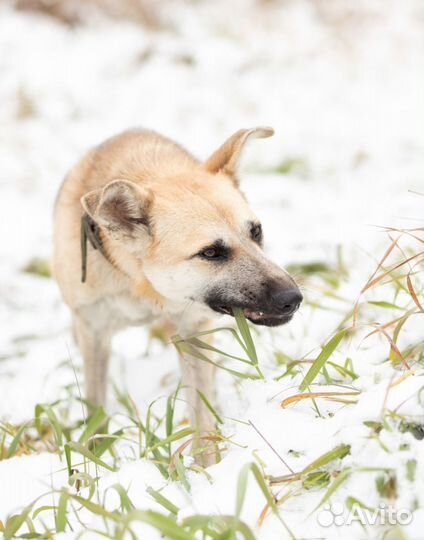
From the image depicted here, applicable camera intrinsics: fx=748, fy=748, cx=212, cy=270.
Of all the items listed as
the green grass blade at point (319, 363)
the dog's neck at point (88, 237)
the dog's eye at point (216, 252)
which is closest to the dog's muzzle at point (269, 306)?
the dog's eye at point (216, 252)

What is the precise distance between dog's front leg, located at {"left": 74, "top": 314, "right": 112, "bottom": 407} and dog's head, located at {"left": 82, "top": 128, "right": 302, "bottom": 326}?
535 mm

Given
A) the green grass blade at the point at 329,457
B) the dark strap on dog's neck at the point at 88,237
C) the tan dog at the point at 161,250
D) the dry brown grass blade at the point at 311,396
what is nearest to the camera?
the green grass blade at the point at 329,457

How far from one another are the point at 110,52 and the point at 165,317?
814 centimetres

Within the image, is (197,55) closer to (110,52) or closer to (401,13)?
(110,52)

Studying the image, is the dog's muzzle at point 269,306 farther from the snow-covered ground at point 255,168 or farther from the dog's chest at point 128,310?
the dog's chest at point 128,310

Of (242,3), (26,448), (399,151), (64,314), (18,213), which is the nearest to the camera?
(26,448)

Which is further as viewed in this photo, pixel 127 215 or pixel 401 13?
pixel 401 13

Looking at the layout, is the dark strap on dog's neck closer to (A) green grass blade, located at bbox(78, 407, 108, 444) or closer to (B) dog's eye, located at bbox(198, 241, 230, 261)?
(B) dog's eye, located at bbox(198, 241, 230, 261)

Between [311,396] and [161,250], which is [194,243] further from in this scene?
[311,396]

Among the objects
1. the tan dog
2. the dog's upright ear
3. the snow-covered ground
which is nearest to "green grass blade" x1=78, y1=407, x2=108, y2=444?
the snow-covered ground

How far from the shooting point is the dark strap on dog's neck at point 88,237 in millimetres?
3510

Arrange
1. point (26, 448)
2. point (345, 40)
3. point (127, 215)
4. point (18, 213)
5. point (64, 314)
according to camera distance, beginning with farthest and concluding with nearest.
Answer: point (345, 40)
point (18, 213)
point (64, 314)
point (127, 215)
point (26, 448)

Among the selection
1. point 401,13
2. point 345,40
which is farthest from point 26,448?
point 401,13

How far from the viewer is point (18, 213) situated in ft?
A: 23.2
